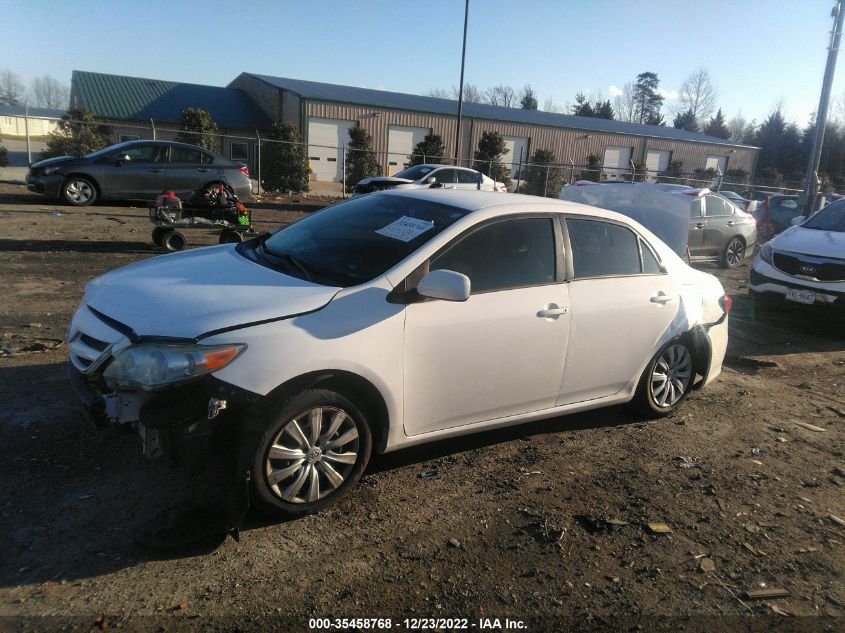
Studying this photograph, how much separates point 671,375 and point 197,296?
11.9 ft

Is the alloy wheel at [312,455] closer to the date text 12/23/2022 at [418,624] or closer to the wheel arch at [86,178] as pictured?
the date text 12/23/2022 at [418,624]

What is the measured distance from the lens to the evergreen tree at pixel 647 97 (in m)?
89.2

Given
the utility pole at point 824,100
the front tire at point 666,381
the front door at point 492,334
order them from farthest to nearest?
the utility pole at point 824,100, the front tire at point 666,381, the front door at point 492,334

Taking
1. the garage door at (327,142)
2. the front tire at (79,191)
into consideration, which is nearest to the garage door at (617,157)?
the garage door at (327,142)

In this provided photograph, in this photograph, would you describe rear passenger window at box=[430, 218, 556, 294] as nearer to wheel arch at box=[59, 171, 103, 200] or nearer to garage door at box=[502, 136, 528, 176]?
wheel arch at box=[59, 171, 103, 200]

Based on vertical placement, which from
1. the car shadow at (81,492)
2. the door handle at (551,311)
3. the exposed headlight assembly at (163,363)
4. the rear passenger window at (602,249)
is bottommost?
the car shadow at (81,492)

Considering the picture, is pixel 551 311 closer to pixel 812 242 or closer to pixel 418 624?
pixel 418 624

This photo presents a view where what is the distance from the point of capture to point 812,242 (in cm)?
860

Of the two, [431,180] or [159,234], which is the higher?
[431,180]

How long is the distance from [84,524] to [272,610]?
115cm

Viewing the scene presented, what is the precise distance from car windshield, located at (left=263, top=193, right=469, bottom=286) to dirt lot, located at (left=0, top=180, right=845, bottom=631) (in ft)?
4.16

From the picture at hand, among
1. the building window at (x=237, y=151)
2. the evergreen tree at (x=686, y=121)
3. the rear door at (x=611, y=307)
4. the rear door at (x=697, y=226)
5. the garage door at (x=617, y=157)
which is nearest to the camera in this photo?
the rear door at (x=611, y=307)

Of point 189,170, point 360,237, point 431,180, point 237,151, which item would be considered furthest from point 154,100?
point 360,237

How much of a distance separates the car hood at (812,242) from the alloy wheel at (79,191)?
45.1 feet
